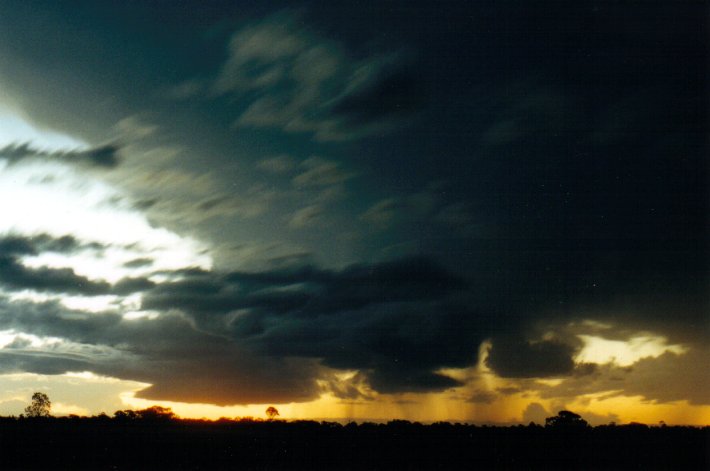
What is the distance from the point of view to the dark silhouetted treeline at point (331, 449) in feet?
281

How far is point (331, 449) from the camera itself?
339 feet

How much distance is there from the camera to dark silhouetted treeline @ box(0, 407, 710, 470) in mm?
85500

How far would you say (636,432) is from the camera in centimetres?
14100

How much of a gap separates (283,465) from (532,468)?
37.5 meters

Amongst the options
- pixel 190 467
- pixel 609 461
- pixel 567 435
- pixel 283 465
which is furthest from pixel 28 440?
pixel 567 435

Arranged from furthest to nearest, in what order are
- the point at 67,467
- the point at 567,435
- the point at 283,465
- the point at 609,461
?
the point at 567,435, the point at 609,461, the point at 283,465, the point at 67,467

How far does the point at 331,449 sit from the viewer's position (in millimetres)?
103188

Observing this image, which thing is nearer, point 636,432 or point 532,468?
point 532,468

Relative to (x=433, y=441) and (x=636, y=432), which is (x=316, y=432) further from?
(x=636, y=432)

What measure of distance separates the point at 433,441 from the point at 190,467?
5200 cm

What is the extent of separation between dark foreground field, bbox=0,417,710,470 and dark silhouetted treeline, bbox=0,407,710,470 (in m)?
0.15

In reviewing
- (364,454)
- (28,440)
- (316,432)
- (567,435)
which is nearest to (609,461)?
(567,435)

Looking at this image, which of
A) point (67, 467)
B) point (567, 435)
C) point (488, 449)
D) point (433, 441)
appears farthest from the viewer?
point (567, 435)

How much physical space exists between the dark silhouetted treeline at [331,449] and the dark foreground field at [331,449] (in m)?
0.15
